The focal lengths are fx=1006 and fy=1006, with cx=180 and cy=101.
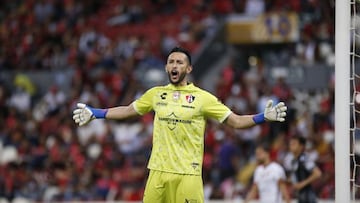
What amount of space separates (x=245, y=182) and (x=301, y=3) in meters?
5.29

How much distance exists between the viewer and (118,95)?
22641 millimetres

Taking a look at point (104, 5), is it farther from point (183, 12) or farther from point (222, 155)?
point (222, 155)

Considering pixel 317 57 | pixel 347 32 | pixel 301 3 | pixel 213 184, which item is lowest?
pixel 213 184

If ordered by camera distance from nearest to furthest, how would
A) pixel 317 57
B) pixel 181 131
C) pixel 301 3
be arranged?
pixel 181 131, pixel 317 57, pixel 301 3

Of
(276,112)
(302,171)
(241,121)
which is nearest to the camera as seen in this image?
(276,112)

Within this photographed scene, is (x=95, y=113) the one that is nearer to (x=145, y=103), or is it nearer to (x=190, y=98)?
(x=145, y=103)

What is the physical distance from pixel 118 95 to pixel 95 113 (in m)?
12.6

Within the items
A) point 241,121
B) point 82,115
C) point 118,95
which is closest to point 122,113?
point 82,115

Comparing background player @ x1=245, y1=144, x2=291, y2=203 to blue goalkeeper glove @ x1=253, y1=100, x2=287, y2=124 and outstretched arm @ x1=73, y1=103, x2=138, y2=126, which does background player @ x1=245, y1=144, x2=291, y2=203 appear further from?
blue goalkeeper glove @ x1=253, y1=100, x2=287, y2=124

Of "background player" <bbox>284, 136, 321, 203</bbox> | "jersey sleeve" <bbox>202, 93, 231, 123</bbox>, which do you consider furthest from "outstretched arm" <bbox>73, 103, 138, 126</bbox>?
"background player" <bbox>284, 136, 321, 203</bbox>

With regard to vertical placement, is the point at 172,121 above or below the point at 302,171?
above

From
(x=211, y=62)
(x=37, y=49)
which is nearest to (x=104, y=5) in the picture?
(x=37, y=49)

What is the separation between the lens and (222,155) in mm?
19656

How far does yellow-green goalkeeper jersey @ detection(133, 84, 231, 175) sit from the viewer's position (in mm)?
9570
